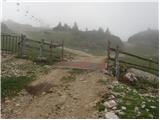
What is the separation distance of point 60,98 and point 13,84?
Result: 3609mm

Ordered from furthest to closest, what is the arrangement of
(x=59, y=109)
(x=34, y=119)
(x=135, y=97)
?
(x=135, y=97) → (x=59, y=109) → (x=34, y=119)

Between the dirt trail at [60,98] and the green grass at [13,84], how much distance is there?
0.40 m

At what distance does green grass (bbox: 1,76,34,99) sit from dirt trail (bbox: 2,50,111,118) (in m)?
0.40

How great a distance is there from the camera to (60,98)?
1587cm

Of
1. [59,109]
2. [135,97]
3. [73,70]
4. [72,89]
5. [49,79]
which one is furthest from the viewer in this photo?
[73,70]

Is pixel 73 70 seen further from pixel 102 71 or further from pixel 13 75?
pixel 13 75

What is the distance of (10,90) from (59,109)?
13.4 ft

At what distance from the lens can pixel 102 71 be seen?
20.4 metres

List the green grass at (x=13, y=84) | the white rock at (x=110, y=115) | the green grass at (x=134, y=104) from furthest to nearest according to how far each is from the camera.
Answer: the green grass at (x=13, y=84) < the green grass at (x=134, y=104) < the white rock at (x=110, y=115)

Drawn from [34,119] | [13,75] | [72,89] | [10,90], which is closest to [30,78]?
[13,75]

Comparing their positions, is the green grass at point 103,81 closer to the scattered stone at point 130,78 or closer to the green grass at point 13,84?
the scattered stone at point 130,78

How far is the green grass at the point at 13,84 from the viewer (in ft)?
56.4

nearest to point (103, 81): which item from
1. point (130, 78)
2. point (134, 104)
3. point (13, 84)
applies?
point (130, 78)

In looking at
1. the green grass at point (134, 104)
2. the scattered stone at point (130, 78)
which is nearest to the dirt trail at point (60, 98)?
the green grass at point (134, 104)
